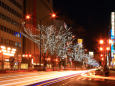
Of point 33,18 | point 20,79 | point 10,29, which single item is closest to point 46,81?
point 20,79

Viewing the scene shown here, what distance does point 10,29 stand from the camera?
63.9 metres

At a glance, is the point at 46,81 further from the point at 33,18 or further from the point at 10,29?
the point at 33,18

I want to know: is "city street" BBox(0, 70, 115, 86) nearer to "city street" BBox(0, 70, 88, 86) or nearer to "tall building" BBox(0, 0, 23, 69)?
"city street" BBox(0, 70, 88, 86)

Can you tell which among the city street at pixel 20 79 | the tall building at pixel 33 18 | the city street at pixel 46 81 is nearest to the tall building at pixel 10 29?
the tall building at pixel 33 18

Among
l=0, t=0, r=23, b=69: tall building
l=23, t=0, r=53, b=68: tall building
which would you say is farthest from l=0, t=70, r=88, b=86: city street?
l=23, t=0, r=53, b=68: tall building

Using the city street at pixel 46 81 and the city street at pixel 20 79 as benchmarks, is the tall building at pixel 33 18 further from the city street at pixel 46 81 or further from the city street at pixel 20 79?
the city street at pixel 46 81

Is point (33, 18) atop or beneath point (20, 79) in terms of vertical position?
atop

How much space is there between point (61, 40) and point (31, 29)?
13110 mm

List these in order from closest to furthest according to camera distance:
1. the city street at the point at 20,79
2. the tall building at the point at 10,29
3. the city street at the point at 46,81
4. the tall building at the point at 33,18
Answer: the city street at the point at 20,79 → the city street at the point at 46,81 → the tall building at the point at 10,29 → the tall building at the point at 33,18

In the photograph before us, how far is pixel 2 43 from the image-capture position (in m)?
58.0

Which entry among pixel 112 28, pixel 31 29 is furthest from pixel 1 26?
pixel 112 28

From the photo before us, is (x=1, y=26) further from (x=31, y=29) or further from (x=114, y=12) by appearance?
(x=114, y=12)

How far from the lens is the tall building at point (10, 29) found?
5766 centimetres

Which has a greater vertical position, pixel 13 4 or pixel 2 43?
pixel 13 4
